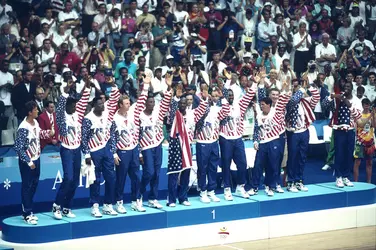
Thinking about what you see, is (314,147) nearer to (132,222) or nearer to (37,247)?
(132,222)

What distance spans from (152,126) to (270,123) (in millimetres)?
2397

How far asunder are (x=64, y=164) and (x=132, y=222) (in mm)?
1569

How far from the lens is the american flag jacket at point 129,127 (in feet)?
55.9

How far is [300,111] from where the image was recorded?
18.8 metres

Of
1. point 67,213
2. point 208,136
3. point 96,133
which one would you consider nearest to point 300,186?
point 208,136

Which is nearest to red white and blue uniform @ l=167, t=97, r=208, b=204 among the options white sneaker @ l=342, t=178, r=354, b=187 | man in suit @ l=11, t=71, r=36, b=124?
white sneaker @ l=342, t=178, r=354, b=187

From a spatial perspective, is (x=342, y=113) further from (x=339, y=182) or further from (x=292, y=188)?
(x=292, y=188)

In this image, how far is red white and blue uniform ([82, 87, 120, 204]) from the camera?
655 inches

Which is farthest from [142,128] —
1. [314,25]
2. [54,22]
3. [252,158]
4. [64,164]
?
[314,25]

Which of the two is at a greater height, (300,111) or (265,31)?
(265,31)

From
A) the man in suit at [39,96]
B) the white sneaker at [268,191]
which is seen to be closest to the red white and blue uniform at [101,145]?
the white sneaker at [268,191]

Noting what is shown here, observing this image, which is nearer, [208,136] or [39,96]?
[208,136]

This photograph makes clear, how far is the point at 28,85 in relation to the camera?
71.6ft

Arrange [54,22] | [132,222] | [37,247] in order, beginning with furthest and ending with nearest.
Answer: [54,22] < [132,222] < [37,247]
